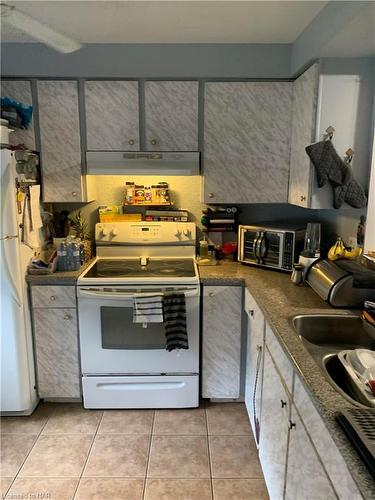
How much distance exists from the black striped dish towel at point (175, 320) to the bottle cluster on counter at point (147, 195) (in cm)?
86

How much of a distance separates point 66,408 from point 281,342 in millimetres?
1781

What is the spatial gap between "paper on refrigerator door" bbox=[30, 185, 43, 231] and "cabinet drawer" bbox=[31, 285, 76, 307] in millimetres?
406

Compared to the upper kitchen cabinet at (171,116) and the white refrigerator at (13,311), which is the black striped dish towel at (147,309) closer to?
the white refrigerator at (13,311)

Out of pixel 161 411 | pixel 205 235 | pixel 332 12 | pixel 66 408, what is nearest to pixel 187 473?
pixel 161 411

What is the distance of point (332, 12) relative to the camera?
5.91 ft

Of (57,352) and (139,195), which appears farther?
(139,195)

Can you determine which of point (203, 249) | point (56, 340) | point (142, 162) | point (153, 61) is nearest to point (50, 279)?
point (56, 340)

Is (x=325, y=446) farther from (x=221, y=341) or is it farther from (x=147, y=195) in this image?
(x=147, y=195)

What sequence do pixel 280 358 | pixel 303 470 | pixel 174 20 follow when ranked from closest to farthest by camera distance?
pixel 303 470, pixel 280 358, pixel 174 20

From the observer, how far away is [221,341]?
252 centimetres

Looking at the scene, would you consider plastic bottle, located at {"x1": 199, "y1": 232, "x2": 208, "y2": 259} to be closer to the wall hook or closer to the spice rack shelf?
the spice rack shelf

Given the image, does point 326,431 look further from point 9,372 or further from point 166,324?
point 9,372

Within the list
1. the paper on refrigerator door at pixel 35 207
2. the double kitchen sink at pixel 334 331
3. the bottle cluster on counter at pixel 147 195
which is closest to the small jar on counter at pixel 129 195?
the bottle cluster on counter at pixel 147 195

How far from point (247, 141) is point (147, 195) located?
2.80 ft
